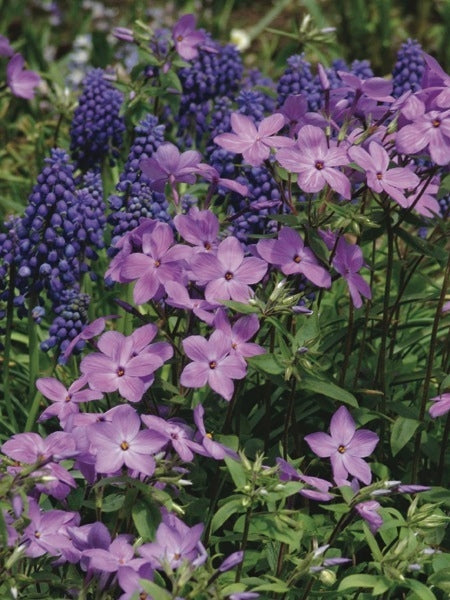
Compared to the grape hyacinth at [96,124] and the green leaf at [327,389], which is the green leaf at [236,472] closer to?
the green leaf at [327,389]

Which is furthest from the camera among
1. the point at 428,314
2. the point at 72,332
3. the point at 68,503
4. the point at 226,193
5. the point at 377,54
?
the point at 377,54

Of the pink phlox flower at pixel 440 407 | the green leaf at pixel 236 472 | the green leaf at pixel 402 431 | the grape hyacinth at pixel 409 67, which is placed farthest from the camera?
the grape hyacinth at pixel 409 67

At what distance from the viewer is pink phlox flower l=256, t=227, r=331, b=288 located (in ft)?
9.18

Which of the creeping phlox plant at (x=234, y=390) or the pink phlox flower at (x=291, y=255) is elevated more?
the pink phlox flower at (x=291, y=255)

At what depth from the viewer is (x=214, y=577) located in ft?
7.75

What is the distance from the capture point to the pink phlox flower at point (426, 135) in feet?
8.84

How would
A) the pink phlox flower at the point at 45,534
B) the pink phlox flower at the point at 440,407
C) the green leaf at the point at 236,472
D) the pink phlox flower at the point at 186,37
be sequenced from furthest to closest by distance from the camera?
the pink phlox flower at the point at 186,37
the pink phlox flower at the point at 440,407
the pink phlox flower at the point at 45,534
the green leaf at the point at 236,472

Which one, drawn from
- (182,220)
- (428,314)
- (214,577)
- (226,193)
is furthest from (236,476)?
(428,314)

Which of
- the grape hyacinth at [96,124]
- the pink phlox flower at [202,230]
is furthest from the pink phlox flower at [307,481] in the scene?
the grape hyacinth at [96,124]

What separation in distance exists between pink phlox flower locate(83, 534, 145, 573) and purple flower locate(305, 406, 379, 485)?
1.91 feet

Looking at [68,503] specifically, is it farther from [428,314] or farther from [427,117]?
[428,314]

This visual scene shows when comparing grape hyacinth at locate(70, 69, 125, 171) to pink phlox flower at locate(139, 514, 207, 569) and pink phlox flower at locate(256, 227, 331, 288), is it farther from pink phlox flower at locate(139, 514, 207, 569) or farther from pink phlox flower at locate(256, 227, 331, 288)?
pink phlox flower at locate(139, 514, 207, 569)

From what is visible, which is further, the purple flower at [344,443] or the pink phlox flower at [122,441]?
the purple flower at [344,443]

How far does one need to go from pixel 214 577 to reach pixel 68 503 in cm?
82
